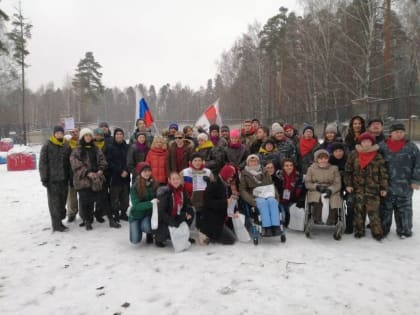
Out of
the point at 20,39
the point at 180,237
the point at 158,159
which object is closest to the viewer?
the point at 180,237

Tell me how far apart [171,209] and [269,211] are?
1.48 m

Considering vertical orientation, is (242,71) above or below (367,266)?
above

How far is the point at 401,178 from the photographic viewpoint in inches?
181

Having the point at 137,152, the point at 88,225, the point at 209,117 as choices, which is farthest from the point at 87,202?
the point at 209,117

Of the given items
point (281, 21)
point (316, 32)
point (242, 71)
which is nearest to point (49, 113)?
point (242, 71)

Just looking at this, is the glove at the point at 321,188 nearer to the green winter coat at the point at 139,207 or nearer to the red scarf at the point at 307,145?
the red scarf at the point at 307,145

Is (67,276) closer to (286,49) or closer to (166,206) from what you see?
(166,206)

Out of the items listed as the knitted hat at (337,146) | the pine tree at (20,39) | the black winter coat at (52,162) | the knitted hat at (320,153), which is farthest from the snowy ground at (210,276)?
the pine tree at (20,39)

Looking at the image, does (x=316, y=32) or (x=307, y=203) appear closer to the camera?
(x=307, y=203)

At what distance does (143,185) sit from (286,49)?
2510 cm

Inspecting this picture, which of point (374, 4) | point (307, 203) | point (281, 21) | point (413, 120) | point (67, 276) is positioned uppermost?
point (281, 21)

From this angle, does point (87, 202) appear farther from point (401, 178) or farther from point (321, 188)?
point (401, 178)

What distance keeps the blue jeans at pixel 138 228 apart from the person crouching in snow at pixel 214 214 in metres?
0.82

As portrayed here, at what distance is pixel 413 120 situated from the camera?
563 inches
